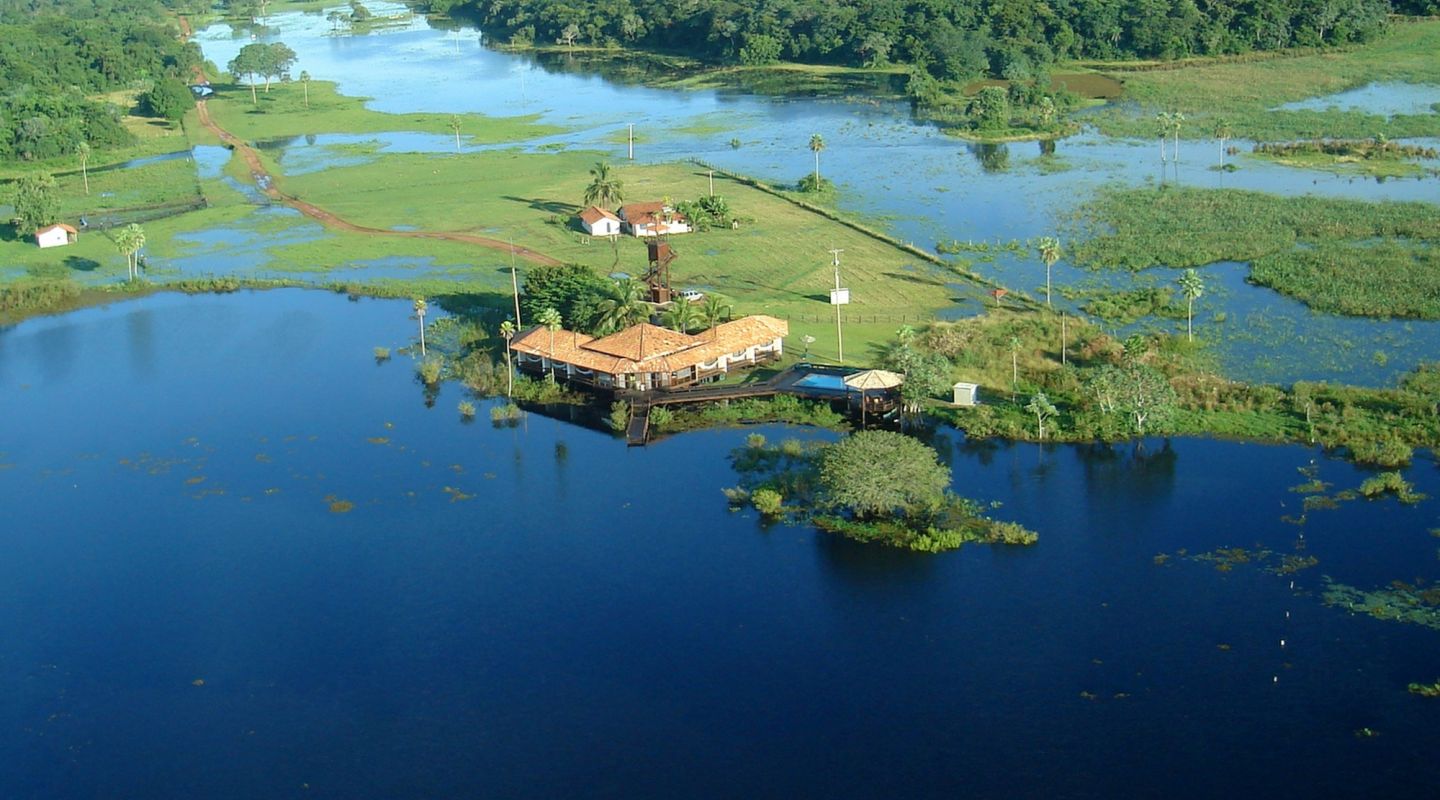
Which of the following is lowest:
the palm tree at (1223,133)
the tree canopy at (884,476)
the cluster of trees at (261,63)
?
the tree canopy at (884,476)

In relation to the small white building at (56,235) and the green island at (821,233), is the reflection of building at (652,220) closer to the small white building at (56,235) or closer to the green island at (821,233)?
the green island at (821,233)

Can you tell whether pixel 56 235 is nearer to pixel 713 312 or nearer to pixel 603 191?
pixel 603 191

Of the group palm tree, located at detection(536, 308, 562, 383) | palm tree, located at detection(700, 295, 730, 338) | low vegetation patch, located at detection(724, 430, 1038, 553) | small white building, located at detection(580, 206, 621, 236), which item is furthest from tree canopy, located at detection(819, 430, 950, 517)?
small white building, located at detection(580, 206, 621, 236)

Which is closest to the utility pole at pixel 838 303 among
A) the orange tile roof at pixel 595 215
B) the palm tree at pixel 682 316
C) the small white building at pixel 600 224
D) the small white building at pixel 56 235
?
the palm tree at pixel 682 316

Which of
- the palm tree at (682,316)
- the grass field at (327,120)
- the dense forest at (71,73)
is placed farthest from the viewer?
the grass field at (327,120)

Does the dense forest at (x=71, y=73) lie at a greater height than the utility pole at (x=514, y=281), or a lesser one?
greater

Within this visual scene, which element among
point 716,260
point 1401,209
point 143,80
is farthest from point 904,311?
point 143,80
